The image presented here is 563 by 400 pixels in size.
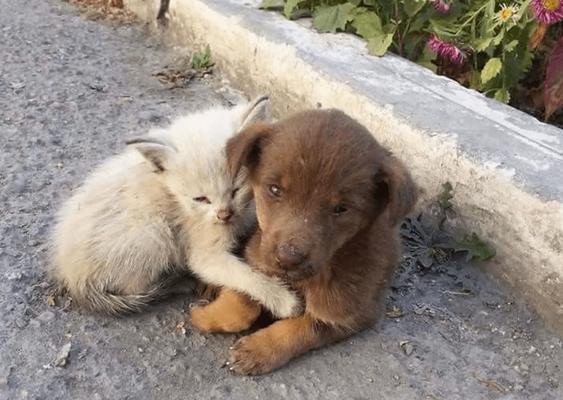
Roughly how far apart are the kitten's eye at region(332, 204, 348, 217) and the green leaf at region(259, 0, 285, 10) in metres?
2.58

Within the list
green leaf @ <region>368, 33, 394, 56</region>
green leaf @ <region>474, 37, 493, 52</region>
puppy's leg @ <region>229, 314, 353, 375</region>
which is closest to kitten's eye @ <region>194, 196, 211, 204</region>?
puppy's leg @ <region>229, 314, 353, 375</region>

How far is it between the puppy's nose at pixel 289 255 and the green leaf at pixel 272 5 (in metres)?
2.70

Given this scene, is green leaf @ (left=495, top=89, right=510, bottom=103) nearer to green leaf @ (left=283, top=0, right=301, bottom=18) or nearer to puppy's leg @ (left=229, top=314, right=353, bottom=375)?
green leaf @ (left=283, top=0, right=301, bottom=18)

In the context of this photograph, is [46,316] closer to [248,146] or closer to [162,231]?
[162,231]

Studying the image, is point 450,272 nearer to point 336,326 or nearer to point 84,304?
point 336,326

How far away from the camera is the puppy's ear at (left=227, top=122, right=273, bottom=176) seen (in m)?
2.82

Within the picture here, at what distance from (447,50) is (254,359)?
7.21 ft

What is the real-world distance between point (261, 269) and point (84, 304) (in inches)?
30.8

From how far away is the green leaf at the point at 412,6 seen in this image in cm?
435

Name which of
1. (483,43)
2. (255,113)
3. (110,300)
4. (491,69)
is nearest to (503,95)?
(491,69)

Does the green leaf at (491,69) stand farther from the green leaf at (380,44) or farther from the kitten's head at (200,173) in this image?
the kitten's head at (200,173)

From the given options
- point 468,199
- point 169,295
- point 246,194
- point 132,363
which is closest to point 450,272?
point 468,199

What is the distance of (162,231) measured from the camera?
3209mm

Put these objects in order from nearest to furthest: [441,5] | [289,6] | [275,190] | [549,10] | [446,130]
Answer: [275,190]
[446,130]
[549,10]
[441,5]
[289,6]
